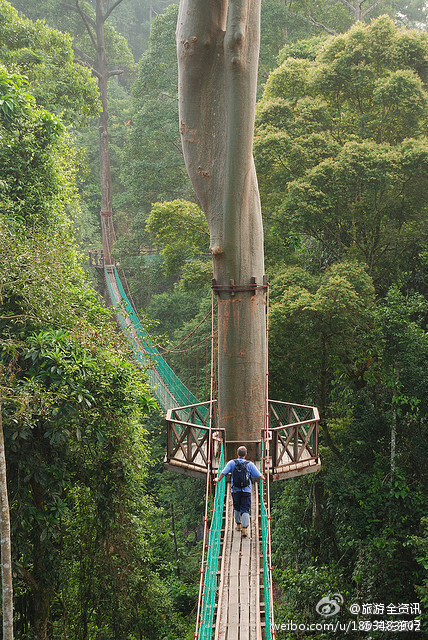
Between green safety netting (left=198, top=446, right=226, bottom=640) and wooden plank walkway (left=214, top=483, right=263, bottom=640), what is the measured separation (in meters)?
0.05

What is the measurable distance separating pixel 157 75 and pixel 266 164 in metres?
7.54

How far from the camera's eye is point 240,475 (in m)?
3.45

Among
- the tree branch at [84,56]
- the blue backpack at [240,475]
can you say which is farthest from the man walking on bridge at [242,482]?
the tree branch at [84,56]

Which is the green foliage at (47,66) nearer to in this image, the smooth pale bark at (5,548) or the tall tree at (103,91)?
the tall tree at (103,91)

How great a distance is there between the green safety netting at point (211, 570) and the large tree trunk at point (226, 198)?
516 millimetres

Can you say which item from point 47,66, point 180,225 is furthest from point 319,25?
point 180,225

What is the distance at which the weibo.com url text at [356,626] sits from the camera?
5.45 m

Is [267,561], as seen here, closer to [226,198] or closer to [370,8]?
[226,198]

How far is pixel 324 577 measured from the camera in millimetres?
6414

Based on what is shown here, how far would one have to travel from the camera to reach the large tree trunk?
411cm

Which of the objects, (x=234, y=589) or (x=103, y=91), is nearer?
(x=234, y=589)

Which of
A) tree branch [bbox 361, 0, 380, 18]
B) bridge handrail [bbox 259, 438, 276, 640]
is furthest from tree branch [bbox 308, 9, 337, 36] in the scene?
bridge handrail [bbox 259, 438, 276, 640]

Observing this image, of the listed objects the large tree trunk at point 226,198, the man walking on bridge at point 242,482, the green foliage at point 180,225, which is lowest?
the man walking on bridge at point 242,482

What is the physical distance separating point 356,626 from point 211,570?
3.50 m
